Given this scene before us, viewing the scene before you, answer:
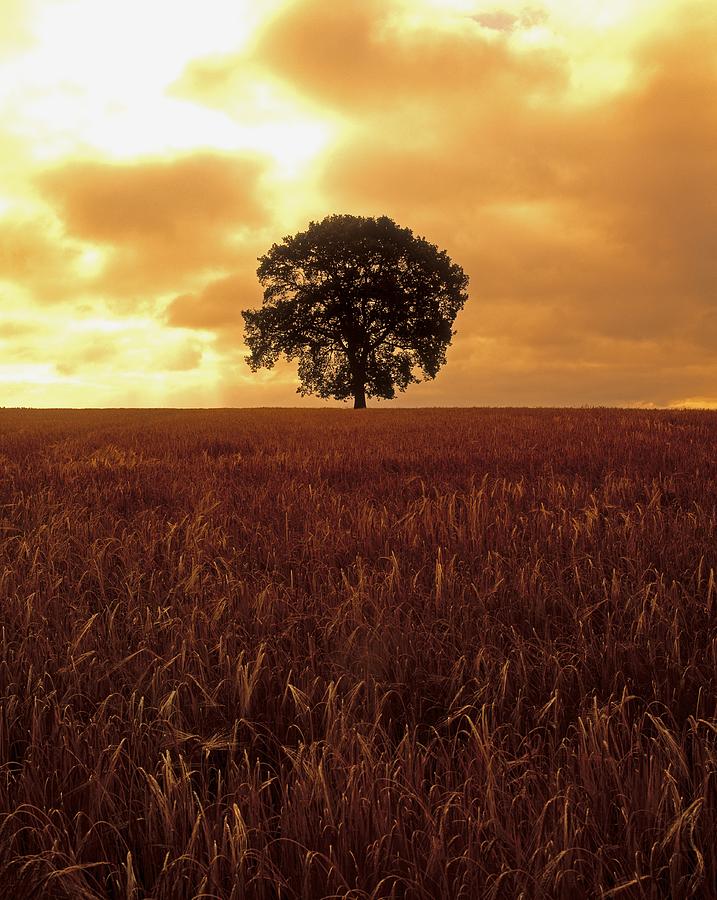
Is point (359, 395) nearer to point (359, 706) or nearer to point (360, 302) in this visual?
point (360, 302)

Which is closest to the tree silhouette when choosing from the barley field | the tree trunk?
the tree trunk

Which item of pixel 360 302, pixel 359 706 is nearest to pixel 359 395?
pixel 360 302

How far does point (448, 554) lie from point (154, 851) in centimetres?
239

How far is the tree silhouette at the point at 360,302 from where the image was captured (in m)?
41.0

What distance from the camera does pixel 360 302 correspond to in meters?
41.4

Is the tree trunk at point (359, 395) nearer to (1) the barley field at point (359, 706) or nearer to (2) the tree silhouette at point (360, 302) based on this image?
(2) the tree silhouette at point (360, 302)

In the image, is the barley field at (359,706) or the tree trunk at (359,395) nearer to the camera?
the barley field at (359,706)

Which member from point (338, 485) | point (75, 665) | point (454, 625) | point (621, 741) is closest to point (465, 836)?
point (621, 741)

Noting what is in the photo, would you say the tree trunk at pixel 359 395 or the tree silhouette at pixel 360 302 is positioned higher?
the tree silhouette at pixel 360 302

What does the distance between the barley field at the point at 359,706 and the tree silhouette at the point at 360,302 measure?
124ft

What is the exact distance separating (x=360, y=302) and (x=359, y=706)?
134ft

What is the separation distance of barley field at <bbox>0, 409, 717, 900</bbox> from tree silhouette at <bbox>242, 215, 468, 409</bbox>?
37716mm

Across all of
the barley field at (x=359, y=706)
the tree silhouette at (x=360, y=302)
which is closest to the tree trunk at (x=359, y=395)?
the tree silhouette at (x=360, y=302)

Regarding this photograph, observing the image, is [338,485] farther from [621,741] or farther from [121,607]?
[621,741]
